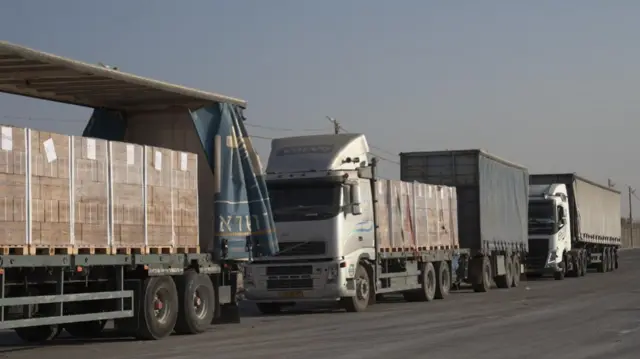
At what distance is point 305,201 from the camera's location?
2412 centimetres

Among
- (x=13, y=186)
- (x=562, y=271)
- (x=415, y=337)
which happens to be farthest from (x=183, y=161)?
(x=562, y=271)

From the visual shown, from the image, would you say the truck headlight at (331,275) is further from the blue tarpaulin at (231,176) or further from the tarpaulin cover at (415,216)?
the blue tarpaulin at (231,176)

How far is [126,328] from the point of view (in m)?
17.5

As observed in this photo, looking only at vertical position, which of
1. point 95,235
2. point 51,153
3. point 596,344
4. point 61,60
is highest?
point 61,60

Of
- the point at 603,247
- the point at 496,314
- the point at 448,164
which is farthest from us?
the point at 603,247

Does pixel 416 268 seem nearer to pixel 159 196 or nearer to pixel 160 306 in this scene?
pixel 160 306

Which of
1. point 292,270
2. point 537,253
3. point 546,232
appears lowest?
point 292,270

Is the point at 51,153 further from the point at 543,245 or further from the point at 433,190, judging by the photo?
the point at 543,245

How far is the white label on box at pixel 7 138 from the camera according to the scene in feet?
47.4

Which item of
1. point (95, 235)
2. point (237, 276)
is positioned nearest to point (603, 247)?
point (237, 276)

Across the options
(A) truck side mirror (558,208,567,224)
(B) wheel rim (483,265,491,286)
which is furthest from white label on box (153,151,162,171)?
(A) truck side mirror (558,208,567,224)

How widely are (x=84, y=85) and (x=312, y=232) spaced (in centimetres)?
789

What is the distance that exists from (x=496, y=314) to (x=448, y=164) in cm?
1053

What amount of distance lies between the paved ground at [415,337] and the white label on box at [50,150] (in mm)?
2829
